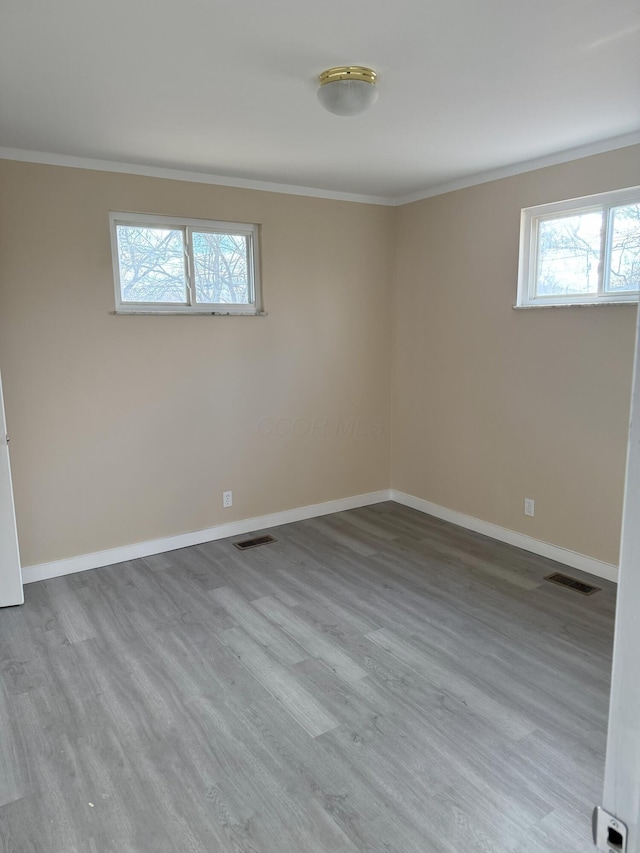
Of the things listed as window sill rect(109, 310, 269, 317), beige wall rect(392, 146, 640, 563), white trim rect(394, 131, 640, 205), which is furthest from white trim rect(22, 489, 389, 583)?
white trim rect(394, 131, 640, 205)

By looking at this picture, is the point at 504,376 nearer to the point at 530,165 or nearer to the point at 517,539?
the point at 517,539

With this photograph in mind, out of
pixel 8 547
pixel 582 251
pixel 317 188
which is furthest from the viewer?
pixel 317 188

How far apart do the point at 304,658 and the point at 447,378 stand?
2434mm

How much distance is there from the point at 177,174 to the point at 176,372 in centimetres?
126

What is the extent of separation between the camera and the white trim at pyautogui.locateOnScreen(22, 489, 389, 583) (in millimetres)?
3436

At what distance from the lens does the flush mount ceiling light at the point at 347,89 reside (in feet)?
6.90

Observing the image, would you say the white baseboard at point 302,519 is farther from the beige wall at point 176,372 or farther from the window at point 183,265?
the window at point 183,265

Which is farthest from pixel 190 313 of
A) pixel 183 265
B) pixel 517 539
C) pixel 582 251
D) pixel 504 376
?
pixel 517 539

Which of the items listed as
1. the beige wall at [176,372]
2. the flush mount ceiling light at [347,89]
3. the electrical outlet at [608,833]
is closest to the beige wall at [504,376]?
the beige wall at [176,372]

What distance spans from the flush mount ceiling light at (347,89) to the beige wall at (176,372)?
5.53 ft

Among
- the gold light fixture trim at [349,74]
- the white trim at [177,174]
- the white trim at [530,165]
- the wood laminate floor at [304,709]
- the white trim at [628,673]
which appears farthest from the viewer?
the white trim at [177,174]

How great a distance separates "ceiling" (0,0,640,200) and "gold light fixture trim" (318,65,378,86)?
4 centimetres

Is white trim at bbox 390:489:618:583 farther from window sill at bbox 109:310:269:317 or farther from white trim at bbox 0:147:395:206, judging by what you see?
white trim at bbox 0:147:395:206

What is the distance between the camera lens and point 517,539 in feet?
12.6
